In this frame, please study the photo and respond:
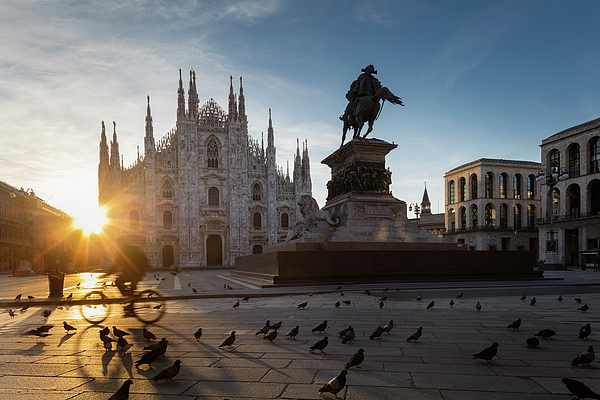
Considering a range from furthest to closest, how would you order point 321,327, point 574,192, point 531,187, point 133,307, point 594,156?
point 531,187
point 574,192
point 594,156
point 133,307
point 321,327

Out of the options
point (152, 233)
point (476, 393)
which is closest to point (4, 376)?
point (476, 393)

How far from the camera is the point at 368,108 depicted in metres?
20.8

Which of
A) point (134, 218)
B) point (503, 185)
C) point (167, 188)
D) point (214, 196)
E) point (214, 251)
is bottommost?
point (214, 251)

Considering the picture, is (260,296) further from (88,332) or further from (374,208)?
(374,208)

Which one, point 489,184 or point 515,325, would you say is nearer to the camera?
point 515,325

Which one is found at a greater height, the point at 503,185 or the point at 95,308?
the point at 503,185

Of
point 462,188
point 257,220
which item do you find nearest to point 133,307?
point 257,220

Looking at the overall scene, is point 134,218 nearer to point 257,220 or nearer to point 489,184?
point 257,220

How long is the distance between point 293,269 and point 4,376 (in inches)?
461

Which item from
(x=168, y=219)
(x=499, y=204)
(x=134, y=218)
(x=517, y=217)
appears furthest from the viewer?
(x=517, y=217)

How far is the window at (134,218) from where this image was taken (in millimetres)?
55572

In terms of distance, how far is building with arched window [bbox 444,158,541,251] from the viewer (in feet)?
226

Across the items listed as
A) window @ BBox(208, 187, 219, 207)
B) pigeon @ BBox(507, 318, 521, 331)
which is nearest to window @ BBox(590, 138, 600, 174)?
window @ BBox(208, 187, 219, 207)

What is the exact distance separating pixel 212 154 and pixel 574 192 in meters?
43.8
